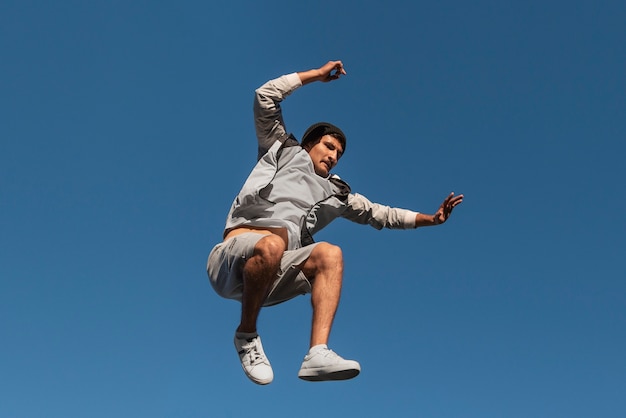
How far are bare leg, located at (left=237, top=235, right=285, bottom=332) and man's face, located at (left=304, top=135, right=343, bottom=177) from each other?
3.81ft

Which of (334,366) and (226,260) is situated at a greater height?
(226,260)

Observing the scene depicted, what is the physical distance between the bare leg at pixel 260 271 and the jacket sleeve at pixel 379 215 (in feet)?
4.59

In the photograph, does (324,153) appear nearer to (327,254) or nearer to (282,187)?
(282,187)

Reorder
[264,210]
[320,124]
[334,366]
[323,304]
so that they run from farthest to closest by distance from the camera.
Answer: [320,124] → [264,210] → [323,304] → [334,366]

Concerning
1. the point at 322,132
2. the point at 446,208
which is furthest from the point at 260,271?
the point at 446,208

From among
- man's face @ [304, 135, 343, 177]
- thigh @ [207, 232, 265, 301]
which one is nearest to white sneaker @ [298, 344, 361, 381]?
thigh @ [207, 232, 265, 301]

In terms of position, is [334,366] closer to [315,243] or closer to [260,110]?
[315,243]

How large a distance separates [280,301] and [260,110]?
5.61 ft

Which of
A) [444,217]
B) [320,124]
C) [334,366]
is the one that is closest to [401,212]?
[444,217]

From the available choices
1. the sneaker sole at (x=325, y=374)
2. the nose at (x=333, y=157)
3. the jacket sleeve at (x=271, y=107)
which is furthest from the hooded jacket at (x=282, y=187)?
the sneaker sole at (x=325, y=374)

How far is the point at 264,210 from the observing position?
6.19 meters

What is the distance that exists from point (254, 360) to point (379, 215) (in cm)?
197

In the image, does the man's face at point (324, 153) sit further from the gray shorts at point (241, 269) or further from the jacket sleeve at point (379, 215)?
the gray shorts at point (241, 269)

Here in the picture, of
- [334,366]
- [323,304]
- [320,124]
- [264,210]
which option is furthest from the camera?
[320,124]
